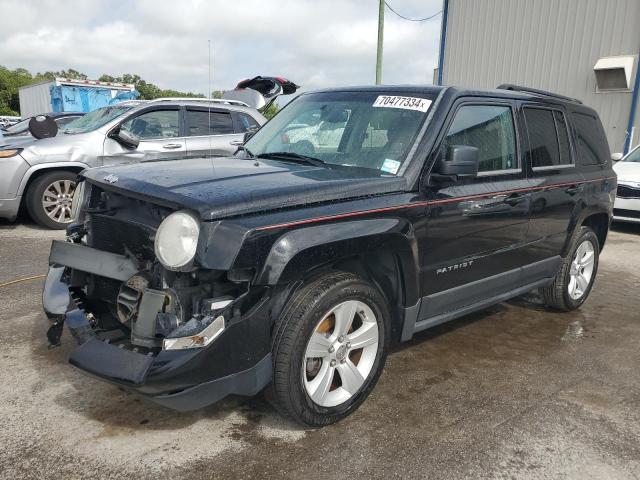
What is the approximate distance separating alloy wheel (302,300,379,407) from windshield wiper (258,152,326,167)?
999 mm

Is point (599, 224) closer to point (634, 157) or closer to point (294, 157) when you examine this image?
point (294, 157)

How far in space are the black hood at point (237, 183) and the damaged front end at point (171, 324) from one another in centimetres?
12

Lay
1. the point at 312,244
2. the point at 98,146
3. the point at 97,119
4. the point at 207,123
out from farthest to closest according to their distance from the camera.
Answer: the point at 207,123
the point at 97,119
the point at 98,146
the point at 312,244

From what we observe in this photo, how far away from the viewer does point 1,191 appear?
7.02 m

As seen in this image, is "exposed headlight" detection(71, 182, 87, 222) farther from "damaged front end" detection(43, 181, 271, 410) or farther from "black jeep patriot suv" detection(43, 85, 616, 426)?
"damaged front end" detection(43, 181, 271, 410)

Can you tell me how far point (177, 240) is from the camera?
2.36 metres

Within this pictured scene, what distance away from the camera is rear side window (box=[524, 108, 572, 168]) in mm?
3967

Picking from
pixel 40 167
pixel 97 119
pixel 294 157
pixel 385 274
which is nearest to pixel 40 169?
pixel 40 167

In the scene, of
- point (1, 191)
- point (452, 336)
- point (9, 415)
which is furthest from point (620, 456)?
point (1, 191)

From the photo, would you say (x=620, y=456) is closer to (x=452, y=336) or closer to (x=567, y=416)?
(x=567, y=416)

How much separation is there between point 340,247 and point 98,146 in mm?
5883

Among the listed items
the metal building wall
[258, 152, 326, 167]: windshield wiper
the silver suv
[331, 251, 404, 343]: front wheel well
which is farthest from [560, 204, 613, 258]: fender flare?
the metal building wall

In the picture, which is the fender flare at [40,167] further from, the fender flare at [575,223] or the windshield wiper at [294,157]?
the fender flare at [575,223]

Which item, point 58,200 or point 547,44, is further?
point 547,44
